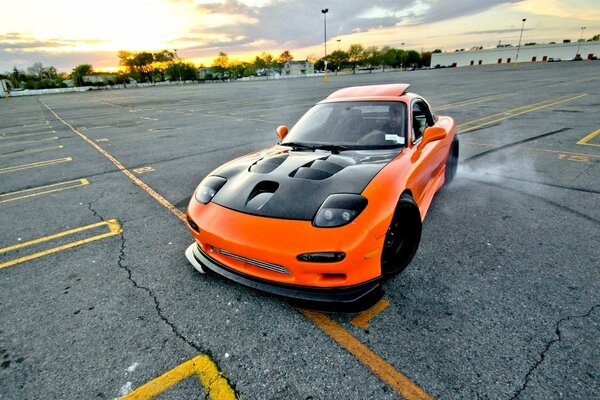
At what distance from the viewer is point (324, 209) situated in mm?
2092

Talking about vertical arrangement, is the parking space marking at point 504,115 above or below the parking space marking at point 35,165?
below

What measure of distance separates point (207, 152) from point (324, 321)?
595cm

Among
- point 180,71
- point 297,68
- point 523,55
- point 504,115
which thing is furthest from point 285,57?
A: point 504,115

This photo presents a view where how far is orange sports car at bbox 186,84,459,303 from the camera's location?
196cm

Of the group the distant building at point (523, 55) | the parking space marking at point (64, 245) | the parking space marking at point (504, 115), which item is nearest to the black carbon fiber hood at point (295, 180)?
the parking space marking at point (64, 245)

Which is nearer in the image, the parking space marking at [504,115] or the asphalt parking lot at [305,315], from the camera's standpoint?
the asphalt parking lot at [305,315]

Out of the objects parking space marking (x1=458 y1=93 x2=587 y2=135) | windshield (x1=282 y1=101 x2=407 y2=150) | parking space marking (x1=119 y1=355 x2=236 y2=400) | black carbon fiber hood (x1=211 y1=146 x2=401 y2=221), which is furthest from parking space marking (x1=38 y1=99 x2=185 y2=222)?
parking space marking (x1=458 y1=93 x2=587 y2=135)

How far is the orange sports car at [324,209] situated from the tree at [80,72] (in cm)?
12746

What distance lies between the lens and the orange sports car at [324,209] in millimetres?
1963

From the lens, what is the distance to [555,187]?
14.2 ft

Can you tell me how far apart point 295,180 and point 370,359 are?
1283 mm

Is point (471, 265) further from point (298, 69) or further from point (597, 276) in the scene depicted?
point (298, 69)

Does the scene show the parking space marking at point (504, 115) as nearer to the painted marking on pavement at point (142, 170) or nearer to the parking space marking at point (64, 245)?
the painted marking on pavement at point (142, 170)

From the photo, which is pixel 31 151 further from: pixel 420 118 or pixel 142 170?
pixel 420 118
